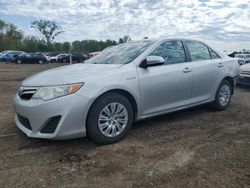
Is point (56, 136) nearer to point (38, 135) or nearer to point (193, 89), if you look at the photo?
point (38, 135)

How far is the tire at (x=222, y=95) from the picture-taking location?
239 inches

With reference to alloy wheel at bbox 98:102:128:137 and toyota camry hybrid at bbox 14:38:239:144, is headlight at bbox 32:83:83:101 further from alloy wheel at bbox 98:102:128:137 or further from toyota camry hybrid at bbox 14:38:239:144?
alloy wheel at bbox 98:102:128:137

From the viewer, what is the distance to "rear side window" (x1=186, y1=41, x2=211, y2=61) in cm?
551

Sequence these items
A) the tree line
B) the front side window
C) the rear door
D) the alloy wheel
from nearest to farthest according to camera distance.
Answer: the alloy wheel, the front side window, the rear door, the tree line

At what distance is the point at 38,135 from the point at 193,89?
2.88m

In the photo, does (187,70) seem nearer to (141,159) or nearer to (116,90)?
(116,90)

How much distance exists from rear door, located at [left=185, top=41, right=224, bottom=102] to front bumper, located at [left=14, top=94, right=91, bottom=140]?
239 cm

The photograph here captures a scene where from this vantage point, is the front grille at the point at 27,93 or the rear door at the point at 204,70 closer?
the front grille at the point at 27,93

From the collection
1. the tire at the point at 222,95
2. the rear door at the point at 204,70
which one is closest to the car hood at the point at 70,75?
the rear door at the point at 204,70

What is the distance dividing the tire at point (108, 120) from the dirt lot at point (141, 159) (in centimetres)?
14

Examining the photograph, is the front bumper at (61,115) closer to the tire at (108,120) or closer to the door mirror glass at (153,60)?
the tire at (108,120)


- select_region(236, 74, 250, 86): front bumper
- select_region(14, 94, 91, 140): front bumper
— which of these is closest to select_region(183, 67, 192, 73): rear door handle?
select_region(14, 94, 91, 140): front bumper

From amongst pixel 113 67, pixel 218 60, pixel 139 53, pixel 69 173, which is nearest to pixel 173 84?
pixel 139 53

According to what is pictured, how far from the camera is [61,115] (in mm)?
3727
